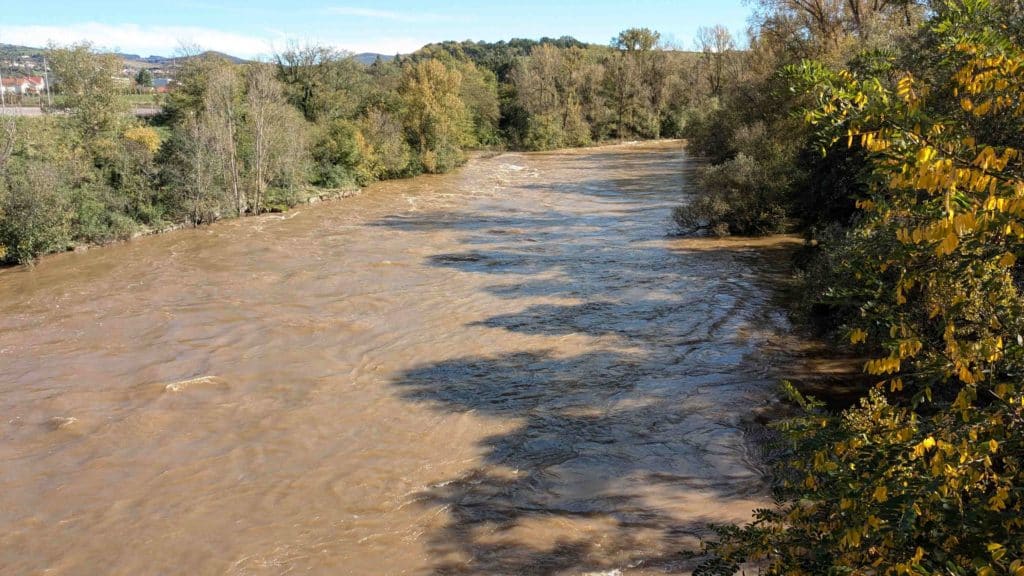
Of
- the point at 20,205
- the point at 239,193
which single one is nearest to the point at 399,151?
the point at 239,193

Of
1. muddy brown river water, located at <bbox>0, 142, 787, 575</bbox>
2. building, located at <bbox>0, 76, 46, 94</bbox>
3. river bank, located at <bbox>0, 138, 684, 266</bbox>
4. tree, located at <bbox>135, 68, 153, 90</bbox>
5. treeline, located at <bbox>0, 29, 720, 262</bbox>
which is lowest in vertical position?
muddy brown river water, located at <bbox>0, 142, 787, 575</bbox>

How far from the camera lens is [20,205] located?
20406 millimetres

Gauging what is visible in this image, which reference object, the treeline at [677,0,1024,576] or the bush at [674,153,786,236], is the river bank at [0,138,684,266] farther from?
the treeline at [677,0,1024,576]

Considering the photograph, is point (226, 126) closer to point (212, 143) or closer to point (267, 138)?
point (212, 143)

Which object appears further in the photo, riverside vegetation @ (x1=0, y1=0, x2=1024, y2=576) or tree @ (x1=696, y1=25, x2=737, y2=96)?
tree @ (x1=696, y1=25, x2=737, y2=96)

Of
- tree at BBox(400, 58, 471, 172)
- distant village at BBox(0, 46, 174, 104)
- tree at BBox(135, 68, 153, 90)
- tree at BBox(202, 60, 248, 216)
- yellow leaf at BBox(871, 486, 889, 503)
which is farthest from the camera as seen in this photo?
tree at BBox(135, 68, 153, 90)

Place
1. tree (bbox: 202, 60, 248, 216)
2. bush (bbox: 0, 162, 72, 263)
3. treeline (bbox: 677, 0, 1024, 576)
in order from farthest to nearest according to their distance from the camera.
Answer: tree (bbox: 202, 60, 248, 216) → bush (bbox: 0, 162, 72, 263) → treeline (bbox: 677, 0, 1024, 576)

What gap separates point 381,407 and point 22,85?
3205 centimetres

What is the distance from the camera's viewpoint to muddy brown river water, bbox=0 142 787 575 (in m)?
7.86

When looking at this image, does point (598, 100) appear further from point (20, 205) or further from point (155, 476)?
point (155, 476)

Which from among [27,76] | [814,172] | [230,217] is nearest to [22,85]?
[27,76]

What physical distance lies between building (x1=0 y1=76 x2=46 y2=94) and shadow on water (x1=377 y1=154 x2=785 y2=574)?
24143 millimetres

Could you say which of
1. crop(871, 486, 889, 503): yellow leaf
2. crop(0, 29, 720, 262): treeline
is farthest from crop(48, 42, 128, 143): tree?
crop(871, 486, 889, 503): yellow leaf

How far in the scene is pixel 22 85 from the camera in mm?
32375
